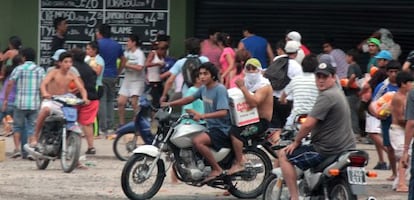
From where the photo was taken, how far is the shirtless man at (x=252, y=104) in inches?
501

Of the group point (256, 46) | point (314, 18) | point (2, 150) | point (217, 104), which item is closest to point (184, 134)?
point (217, 104)

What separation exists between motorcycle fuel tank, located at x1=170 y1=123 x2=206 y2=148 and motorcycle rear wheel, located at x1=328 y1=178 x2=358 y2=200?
228 centimetres

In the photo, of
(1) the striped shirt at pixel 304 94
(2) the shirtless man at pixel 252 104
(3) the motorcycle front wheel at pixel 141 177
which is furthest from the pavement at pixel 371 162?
(3) the motorcycle front wheel at pixel 141 177

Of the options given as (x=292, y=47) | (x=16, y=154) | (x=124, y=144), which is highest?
(x=292, y=47)

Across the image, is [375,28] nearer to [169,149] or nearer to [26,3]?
[26,3]

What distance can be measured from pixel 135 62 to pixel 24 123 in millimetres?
3257

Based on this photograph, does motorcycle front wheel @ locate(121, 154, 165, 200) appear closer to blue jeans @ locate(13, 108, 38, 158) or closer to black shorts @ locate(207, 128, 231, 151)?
black shorts @ locate(207, 128, 231, 151)

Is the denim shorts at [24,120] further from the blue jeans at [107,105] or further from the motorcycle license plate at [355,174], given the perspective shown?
the motorcycle license plate at [355,174]

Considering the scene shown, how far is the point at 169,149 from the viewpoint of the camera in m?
12.7

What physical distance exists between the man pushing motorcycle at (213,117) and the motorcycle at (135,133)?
265 centimetres

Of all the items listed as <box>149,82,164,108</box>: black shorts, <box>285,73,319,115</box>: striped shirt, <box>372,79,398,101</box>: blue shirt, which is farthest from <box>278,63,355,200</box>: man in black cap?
<box>149,82,164,108</box>: black shorts

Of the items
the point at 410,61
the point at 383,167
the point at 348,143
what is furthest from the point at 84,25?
the point at 348,143

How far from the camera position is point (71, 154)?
1501 centimetres

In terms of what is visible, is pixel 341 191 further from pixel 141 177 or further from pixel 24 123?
pixel 24 123
